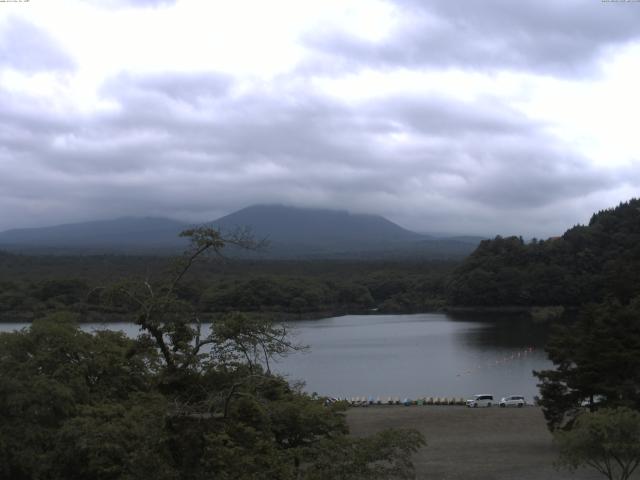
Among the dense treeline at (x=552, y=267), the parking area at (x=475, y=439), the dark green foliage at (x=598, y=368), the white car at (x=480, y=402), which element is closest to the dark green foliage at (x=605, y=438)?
the parking area at (x=475, y=439)

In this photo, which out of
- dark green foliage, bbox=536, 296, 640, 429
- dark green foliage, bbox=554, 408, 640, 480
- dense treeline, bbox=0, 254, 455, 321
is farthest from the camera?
dense treeline, bbox=0, 254, 455, 321

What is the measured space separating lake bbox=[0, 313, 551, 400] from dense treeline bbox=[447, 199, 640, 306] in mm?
8065

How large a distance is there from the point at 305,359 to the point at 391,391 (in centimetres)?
877

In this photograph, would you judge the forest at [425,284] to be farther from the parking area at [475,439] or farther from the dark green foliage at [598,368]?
the dark green foliage at [598,368]

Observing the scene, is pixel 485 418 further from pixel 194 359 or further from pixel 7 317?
pixel 7 317

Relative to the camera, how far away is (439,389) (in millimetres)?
28359

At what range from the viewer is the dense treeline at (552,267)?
59719 millimetres

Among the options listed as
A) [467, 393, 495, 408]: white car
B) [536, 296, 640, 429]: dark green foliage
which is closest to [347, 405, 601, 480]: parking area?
[467, 393, 495, 408]: white car

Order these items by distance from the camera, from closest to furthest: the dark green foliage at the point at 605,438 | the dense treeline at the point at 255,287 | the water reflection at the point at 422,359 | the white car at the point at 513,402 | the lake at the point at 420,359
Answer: the dark green foliage at the point at 605,438, the white car at the point at 513,402, the lake at the point at 420,359, the water reflection at the point at 422,359, the dense treeline at the point at 255,287

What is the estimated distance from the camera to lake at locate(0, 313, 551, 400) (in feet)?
93.8

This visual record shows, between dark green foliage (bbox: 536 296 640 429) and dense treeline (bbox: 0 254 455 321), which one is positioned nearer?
dark green foliage (bbox: 536 296 640 429)

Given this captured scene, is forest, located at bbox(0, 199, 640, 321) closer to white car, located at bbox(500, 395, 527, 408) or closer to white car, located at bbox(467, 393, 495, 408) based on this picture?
white car, located at bbox(500, 395, 527, 408)

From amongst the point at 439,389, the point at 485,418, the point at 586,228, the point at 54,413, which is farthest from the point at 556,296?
the point at 54,413

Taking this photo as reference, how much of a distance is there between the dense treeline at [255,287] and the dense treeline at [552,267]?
5.20 metres
